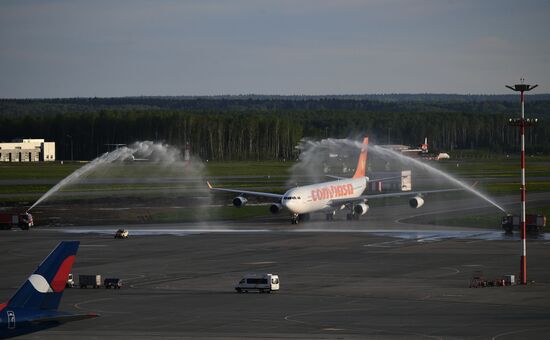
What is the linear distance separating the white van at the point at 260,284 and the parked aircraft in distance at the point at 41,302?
23.5 metres

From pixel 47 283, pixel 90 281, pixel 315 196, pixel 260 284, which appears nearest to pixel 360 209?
pixel 315 196

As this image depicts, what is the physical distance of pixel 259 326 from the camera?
49.1 meters

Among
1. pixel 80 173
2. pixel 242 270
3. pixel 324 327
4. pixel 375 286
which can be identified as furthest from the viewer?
pixel 80 173

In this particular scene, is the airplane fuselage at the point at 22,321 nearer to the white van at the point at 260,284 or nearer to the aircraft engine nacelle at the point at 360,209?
the white van at the point at 260,284

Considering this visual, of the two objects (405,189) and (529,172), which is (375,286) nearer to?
(405,189)

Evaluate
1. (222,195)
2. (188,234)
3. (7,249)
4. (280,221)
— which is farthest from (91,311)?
(222,195)

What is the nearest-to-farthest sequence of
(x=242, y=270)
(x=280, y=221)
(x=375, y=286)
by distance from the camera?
(x=375, y=286) < (x=242, y=270) < (x=280, y=221)

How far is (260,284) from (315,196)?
149 feet

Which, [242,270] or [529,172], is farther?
[529,172]

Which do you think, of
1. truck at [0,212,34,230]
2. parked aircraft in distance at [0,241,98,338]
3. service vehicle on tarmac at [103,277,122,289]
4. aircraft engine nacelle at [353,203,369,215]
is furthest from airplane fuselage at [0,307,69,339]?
aircraft engine nacelle at [353,203,369,215]

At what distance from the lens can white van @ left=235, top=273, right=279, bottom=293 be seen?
2403 inches

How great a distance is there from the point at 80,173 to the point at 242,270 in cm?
12025

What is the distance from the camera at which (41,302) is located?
125 ft

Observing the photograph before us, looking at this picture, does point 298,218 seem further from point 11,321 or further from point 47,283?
point 11,321
